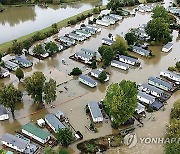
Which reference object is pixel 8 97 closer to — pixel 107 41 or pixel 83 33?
pixel 107 41

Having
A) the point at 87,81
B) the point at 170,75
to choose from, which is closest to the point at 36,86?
the point at 87,81

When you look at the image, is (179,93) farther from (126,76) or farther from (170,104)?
(126,76)

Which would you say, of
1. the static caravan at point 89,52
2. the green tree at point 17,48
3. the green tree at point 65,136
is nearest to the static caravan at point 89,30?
the static caravan at point 89,52

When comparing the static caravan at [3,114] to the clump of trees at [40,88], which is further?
the clump of trees at [40,88]

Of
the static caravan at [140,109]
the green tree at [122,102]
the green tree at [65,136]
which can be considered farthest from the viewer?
the static caravan at [140,109]

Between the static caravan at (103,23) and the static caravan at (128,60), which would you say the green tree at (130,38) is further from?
the static caravan at (103,23)

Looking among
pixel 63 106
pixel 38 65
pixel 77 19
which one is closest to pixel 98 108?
pixel 63 106
